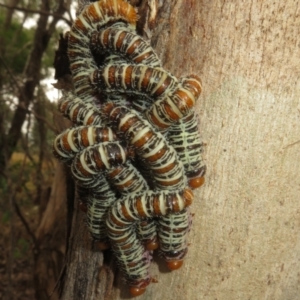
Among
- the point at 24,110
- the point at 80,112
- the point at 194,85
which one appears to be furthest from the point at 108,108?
the point at 24,110

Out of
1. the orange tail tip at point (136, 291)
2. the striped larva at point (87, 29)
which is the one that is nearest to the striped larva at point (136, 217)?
the orange tail tip at point (136, 291)

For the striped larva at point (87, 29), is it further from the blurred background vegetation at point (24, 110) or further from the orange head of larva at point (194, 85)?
the blurred background vegetation at point (24, 110)

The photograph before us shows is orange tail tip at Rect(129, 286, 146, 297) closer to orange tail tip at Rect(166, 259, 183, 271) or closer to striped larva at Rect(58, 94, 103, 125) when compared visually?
orange tail tip at Rect(166, 259, 183, 271)

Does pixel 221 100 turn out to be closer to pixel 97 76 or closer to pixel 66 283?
pixel 97 76

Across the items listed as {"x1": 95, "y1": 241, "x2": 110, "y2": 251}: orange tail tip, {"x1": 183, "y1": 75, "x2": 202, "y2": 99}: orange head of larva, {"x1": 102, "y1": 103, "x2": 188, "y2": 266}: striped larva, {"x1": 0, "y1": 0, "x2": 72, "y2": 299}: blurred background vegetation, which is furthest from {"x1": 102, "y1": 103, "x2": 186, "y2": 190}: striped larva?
{"x1": 0, "y1": 0, "x2": 72, "y2": 299}: blurred background vegetation

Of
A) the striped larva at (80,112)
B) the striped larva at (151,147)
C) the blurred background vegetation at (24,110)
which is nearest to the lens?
the striped larva at (151,147)

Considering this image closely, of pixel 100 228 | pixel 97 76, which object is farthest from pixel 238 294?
pixel 97 76
